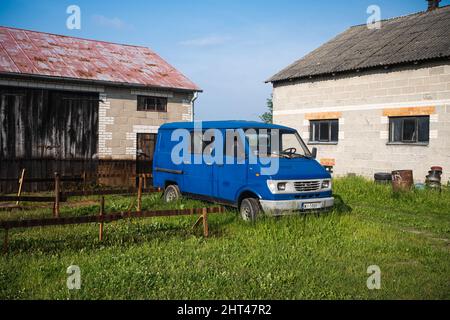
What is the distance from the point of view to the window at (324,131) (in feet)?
54.5

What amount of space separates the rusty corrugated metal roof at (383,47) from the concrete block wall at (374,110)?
39 cm

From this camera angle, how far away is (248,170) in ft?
25.8

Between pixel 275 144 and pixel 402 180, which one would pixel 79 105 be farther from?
pixel 402 180

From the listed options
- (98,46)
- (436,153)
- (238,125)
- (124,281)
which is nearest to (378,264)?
(124,281)

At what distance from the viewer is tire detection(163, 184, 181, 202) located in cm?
995

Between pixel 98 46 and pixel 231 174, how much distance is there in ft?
38.1

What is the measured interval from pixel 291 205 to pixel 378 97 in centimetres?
911

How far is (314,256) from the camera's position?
5871mm

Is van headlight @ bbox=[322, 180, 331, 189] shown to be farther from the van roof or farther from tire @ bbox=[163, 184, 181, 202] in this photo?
tire @ bbox=[163, 184, 181, 202]

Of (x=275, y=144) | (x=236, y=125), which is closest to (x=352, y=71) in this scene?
(x=275, y=144)

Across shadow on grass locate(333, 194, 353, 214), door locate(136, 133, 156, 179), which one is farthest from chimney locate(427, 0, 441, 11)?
door locate(136, 133, 156, 179)

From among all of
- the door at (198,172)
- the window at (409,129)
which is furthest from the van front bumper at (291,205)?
the window at (409,129)

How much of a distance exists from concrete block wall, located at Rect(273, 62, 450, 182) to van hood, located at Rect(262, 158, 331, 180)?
7.00 metres
